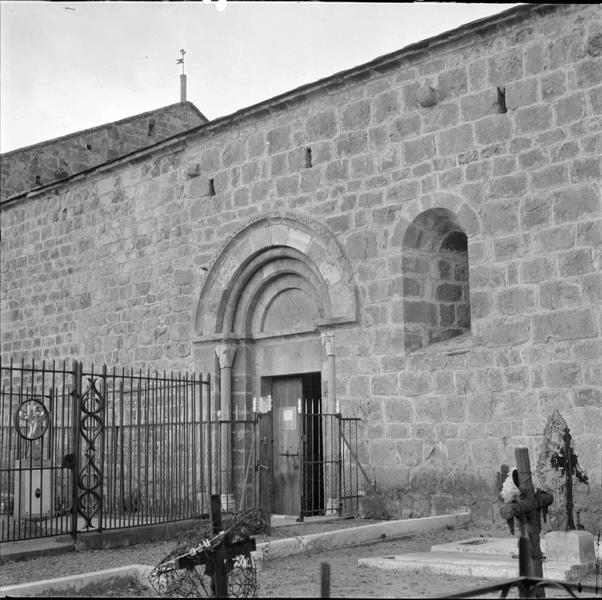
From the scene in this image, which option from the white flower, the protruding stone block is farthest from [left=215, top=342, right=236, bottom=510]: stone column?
the white flower

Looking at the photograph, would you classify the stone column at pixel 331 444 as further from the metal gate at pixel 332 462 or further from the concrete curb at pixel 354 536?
the concrete curb at pixel 354 536

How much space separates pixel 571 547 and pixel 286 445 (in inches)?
229

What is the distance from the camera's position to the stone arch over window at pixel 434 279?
10.8 metres

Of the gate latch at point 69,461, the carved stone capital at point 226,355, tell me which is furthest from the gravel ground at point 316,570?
the carved stone capital at point 226,355

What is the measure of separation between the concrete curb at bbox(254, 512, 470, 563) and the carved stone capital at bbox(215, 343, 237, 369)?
4173 millimetres

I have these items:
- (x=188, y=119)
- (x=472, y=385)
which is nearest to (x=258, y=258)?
(x=472, y=385)

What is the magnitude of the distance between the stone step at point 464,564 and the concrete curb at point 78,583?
186cm

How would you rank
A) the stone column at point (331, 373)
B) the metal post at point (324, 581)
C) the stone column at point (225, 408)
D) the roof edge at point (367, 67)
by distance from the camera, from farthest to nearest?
the stone column at point (225, 408)
the stone column at point (331, 373)
the roof edge at point (367, 67)
the metal post at point (324, 581)

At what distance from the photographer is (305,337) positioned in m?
12.2

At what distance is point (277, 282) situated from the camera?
41.8 feet

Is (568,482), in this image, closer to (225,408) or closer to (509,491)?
(509,491)

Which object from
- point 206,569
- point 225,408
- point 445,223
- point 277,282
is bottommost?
Result: point 206,569

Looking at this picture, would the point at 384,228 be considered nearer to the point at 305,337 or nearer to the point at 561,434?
the point at 305,337

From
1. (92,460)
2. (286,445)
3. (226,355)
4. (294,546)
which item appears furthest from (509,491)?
(226,355)
